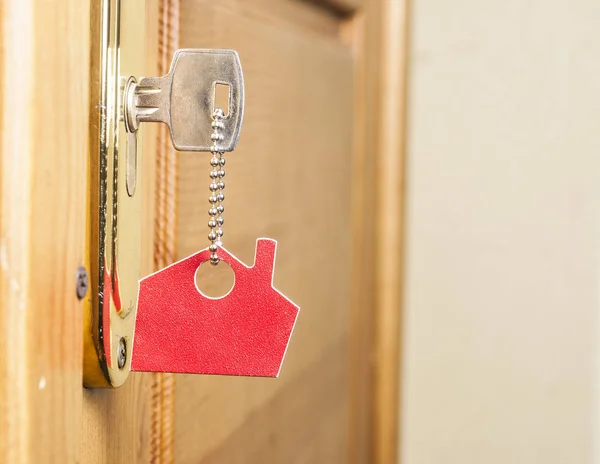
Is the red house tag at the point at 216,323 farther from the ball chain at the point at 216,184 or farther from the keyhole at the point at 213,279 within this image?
the keyhole at the point at 213,279

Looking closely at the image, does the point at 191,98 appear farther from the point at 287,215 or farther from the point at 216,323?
the point at 287,215

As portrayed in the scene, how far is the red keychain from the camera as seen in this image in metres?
0.35

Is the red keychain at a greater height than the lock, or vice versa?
the lock

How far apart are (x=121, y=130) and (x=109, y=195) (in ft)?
Result: 0.11

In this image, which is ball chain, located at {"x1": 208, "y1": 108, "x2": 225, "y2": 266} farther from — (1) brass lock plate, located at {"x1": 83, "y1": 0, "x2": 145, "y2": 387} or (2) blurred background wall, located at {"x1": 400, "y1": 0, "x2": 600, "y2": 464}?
(2) blurred background wall, located at {"x1": 400, "y1": 0, "x2": 600, "y2": 464}

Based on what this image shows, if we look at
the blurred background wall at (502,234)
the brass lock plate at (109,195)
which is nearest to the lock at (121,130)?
the brass lock plate at (109,195)

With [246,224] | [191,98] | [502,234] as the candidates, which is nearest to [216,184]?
[191,98]

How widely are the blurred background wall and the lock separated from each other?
0.62 meters

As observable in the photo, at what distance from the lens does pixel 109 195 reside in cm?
34

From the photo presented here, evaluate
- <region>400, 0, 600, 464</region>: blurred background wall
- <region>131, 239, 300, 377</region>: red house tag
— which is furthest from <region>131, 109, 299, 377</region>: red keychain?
<region>400, 0, 600, 464</region>: blurred background wall

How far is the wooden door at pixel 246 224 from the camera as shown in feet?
0.90

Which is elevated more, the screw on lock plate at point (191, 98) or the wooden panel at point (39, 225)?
the screw on lock plate at point (191, 98)

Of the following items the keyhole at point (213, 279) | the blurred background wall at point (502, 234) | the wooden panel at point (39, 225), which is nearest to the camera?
the wooden panel at point (39, 225)

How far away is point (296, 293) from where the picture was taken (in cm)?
65
